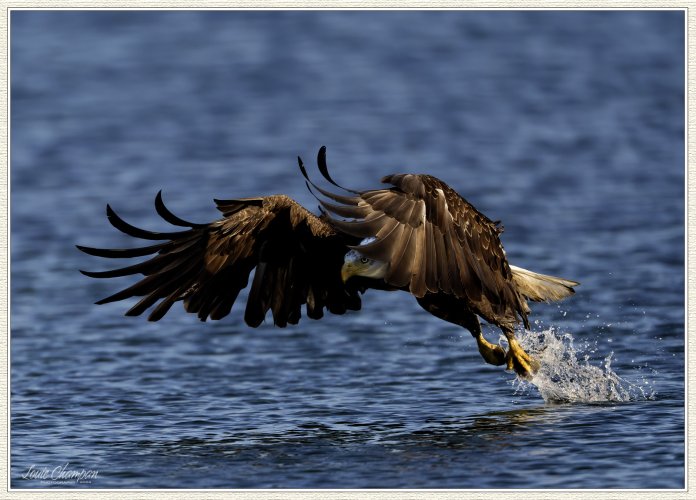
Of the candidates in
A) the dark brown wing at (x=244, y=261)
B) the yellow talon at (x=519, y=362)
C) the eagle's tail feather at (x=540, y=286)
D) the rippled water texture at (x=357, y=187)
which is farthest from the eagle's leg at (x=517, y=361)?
the dark brown wing at (x=244, y=261)

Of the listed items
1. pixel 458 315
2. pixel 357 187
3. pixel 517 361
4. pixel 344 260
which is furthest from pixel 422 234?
pixel 357 187

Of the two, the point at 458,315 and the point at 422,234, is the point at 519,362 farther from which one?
the point at 422,234

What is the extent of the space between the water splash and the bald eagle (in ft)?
0.68

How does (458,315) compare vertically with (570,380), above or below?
above

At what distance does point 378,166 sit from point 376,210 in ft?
29.9

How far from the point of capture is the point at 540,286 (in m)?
8.71

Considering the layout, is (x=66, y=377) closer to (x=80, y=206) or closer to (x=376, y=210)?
(x=376, y=210)

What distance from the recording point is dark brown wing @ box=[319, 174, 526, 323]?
22.8 ft

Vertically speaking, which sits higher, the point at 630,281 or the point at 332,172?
the point at 332,172

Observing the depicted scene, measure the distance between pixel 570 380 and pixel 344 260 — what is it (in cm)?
190

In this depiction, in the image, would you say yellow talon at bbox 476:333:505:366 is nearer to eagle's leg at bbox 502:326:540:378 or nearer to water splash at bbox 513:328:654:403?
eagle's leg at bbox 502:326:540:378

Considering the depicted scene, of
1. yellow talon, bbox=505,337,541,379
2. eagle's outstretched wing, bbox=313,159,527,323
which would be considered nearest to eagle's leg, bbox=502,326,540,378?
yellow talon, bbox=505,337,541,379

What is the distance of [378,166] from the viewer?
1612cm

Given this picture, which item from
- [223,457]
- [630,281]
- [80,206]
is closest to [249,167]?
[80,206]
